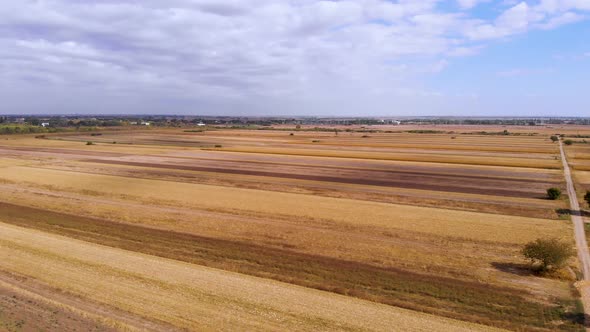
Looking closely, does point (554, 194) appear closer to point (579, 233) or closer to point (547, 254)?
point (579, 233)

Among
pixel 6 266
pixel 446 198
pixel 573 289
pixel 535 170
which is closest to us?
pixel 573 289

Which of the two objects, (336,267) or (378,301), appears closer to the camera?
(378,301)

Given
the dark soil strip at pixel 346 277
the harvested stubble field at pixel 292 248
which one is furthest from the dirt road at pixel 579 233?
the dark soil strip at pixel 346 277

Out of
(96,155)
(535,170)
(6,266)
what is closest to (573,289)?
(6,266)

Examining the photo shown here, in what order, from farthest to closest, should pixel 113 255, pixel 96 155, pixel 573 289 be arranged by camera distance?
pixel 96 155
pixel 113 255
pixel 573 289

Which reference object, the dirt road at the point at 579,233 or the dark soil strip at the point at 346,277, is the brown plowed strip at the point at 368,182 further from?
the dark soil strip at the point at 346,277

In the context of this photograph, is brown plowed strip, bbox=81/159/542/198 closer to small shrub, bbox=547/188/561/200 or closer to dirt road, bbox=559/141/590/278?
small shrub, bbox=547/188/561/200

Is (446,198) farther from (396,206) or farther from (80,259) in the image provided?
(80,259)
